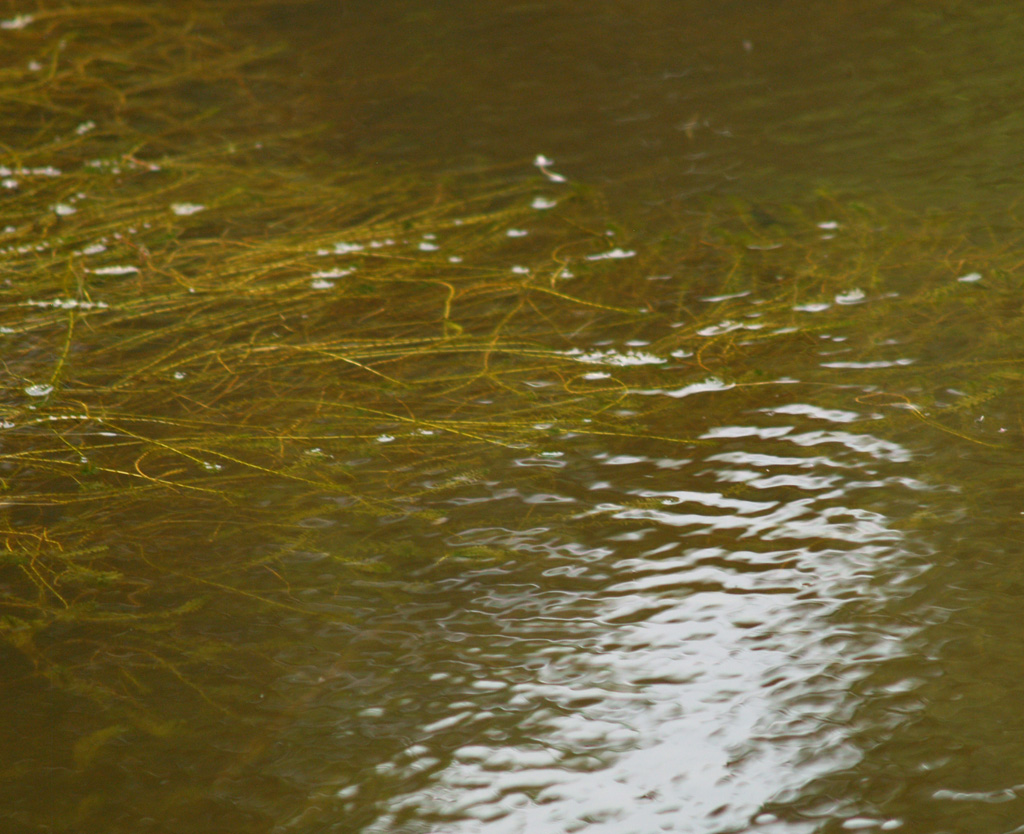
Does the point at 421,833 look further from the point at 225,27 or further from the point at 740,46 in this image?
the point at 225,27

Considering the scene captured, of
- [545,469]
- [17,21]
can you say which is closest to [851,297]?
[545,469]

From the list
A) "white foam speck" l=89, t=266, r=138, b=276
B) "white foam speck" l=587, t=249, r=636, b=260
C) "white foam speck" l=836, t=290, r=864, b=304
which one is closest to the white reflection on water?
"white foam speck" l=836, t=290, r=864, b=304

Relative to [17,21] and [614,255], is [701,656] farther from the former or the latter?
[17,21]

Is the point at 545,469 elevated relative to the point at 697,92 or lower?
lower

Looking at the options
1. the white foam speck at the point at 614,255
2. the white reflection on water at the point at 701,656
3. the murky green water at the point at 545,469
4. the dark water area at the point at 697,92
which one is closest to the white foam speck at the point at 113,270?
the murky green water at the point at 545,469

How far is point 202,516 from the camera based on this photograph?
1.73m

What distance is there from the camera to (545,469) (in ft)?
5.82

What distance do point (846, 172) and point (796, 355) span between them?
81cm

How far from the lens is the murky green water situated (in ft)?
4.25

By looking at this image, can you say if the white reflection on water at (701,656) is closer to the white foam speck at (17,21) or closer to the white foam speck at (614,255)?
the white foam speck at (614,255)

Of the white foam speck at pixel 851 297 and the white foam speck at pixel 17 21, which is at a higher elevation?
the white foam speck at pixel 17 21

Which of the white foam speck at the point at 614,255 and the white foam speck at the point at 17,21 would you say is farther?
the white foam speck at the point at 17,21

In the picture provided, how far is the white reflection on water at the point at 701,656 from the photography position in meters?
1.25

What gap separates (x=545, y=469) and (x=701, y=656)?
466 millimetres
